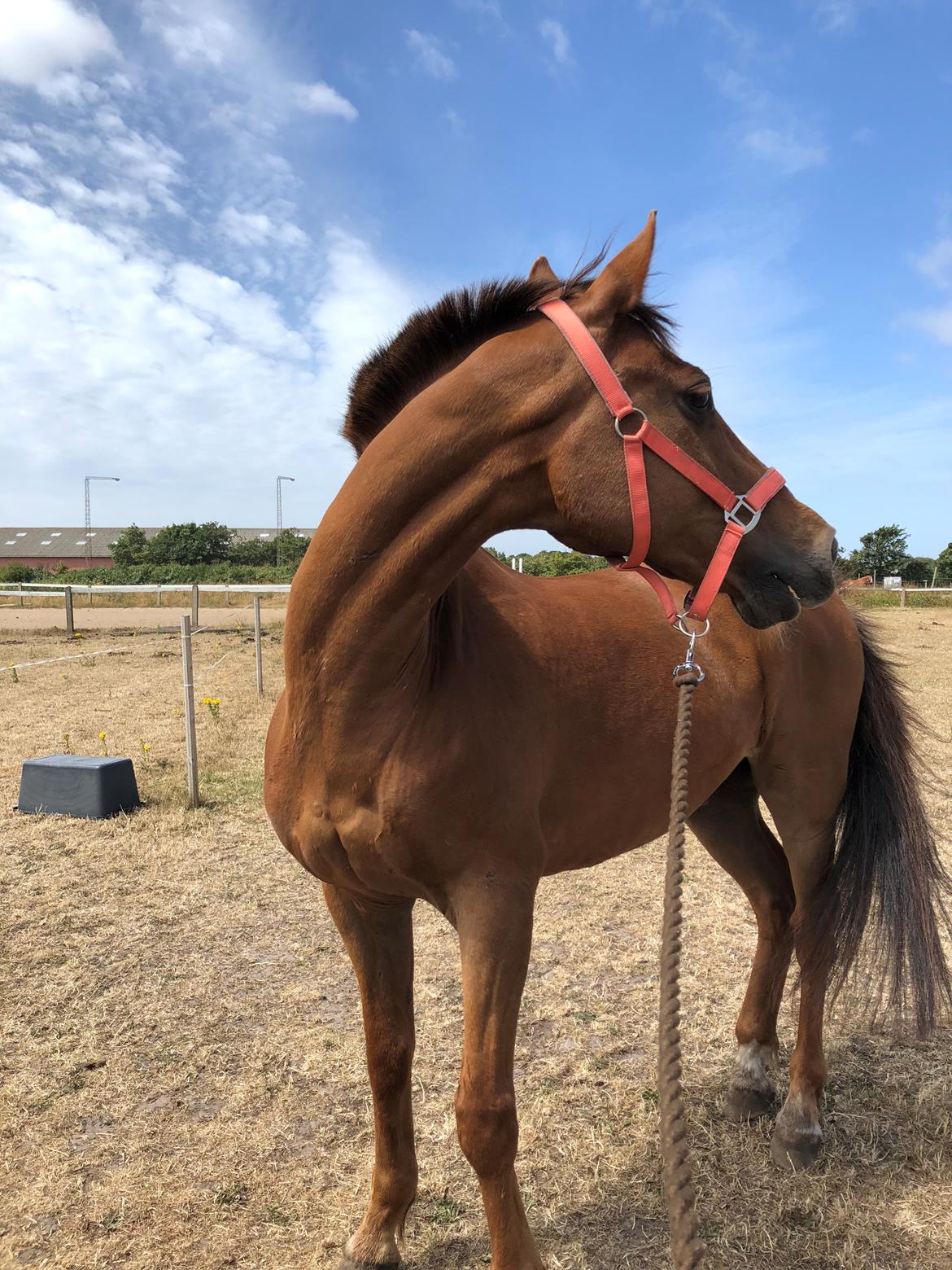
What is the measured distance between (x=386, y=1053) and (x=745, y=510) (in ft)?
5.83

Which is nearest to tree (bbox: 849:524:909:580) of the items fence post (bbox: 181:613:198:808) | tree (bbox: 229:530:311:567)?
tree (bbox: 229:530:311:567)

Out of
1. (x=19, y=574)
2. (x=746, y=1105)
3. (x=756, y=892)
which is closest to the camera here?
(x=746, y=1105)

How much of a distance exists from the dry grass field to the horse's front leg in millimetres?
716

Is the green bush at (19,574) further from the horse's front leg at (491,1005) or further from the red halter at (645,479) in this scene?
the red halter at (645,479)

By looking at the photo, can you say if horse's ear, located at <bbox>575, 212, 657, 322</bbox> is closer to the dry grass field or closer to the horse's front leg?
the horse's front leg

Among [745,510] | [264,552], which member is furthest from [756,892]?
[264,552]

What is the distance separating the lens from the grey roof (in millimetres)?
68688

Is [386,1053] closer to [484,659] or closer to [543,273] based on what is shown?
[484,659]

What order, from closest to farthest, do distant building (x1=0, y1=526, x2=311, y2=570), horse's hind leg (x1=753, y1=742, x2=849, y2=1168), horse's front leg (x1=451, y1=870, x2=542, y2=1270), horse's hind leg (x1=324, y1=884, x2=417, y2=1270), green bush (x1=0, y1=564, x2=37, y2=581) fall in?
horse's front leg (x1=451, y1=870, x2=542, y2=1270) < horse's hind leg (x1=324, y1=884, x2=417, y2=1270) < horse's hind leg (x1=753, y1=742, x2=849, y2=1168) < green bush (x1=0, y1=564, x2=37, y2=581) < distant building (x1=0, y1=526, x2=311, y2=570)

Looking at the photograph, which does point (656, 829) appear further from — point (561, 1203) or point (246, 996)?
point (246, 996)

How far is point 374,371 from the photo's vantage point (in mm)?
1969

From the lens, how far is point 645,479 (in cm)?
165

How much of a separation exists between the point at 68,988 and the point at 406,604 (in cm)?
300

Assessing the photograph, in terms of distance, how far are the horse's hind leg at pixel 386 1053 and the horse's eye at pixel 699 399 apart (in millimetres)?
1494
